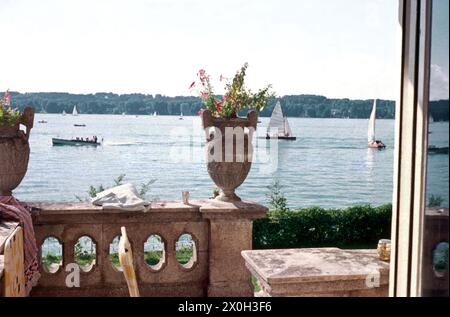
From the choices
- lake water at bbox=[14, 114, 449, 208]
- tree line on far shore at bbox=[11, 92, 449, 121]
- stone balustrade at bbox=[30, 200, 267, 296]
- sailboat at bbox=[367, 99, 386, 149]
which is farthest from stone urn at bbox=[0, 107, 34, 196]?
sailboat at bbox=[367, 99, 386, 149]

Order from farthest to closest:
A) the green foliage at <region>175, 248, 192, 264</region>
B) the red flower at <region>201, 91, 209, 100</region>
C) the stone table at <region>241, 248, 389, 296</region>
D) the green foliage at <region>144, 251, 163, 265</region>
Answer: the green foliage at <region>175, 248, 192, 264</region>
the green foliage at <region>144, 251, 163, 265</region>
the red flower at <region>201, 91, 209, 100</region>
the stone table at <region>241, 248, 389, 296</region>

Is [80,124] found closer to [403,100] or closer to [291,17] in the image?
[291,17]

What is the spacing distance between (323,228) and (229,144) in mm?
7503

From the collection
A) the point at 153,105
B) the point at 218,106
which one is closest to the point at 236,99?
the point at 218,106

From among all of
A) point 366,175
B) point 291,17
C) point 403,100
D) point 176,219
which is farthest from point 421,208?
point 291,17

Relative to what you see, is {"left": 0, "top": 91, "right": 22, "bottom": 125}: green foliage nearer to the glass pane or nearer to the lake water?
the glass pane

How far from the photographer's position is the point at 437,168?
6.88 ft

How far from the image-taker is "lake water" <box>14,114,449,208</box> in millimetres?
36844

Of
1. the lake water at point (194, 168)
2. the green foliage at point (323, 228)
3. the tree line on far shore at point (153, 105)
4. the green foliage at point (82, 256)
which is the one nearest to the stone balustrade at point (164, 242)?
the green foliage at point (323, 228)

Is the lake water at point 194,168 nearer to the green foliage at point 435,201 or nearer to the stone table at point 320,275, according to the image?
the stone table at point 320,275

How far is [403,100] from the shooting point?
2451 mm

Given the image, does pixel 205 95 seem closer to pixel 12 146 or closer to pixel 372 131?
pixel 12 146

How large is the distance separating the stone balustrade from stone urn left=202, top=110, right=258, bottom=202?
31 cm
